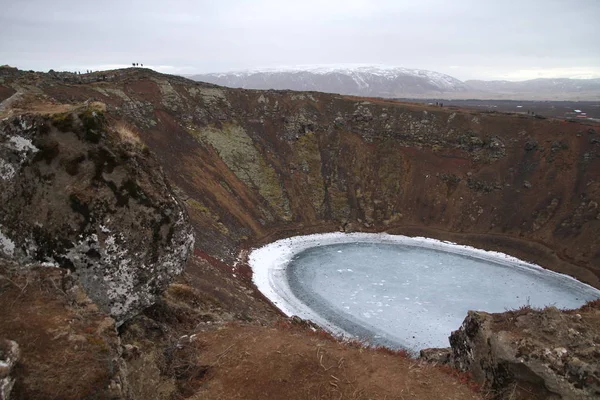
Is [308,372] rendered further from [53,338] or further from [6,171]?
[6,171]

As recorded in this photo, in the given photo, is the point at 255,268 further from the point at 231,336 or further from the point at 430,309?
the point at 231,336

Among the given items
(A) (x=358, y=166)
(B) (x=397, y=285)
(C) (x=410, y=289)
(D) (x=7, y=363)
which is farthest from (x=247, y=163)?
(D) (x=7, y=363)

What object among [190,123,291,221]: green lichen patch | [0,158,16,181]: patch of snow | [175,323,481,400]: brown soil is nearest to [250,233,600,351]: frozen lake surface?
[190,123,291,221]: green lichen patch

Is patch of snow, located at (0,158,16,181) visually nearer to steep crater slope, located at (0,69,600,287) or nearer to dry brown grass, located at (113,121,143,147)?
dry brown grass, located at (113,121,143,147)

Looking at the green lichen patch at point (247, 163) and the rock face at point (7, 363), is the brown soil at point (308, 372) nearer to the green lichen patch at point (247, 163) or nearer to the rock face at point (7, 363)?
the rock face at point (7, 363)

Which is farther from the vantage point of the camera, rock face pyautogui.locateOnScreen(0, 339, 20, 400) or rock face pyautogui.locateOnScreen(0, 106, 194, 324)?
rock face pyautogui.locateOnScreen(0, 106, 194, 324)

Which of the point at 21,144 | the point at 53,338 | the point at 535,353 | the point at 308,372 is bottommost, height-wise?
the point at 535,353

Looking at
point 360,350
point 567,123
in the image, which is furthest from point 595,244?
point 360,350

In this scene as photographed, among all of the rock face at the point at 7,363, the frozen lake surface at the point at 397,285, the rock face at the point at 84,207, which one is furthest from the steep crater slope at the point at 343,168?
the rock face at the point at 7,363
